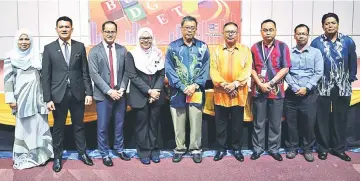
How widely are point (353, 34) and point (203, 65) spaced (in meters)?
2.26

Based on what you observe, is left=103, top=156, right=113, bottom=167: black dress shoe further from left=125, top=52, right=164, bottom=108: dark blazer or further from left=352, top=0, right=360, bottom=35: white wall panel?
left=352, top=0, right=360, bottom=35: white wall panel

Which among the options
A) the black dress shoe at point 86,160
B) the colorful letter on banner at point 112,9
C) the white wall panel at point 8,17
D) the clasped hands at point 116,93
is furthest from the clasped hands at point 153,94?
the white wall panel at point 8,17

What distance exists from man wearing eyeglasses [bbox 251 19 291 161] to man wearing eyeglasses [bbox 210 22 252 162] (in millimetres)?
120

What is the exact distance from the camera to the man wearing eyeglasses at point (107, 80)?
117 inches

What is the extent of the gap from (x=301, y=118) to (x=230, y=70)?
84 centimetres

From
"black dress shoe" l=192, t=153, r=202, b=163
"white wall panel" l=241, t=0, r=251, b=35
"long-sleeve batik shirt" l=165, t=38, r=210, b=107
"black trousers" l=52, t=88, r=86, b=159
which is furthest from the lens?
"white wall panel" l=241, t=0, r=251, b=35

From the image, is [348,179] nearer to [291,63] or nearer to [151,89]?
[291,63]

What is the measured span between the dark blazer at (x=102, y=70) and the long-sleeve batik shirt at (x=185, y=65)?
40cm

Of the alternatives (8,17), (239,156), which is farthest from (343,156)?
(8,17)

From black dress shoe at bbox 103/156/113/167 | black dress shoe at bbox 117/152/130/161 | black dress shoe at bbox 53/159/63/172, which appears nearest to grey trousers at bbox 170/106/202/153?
black dress shoe at bbox 117/152/130/161

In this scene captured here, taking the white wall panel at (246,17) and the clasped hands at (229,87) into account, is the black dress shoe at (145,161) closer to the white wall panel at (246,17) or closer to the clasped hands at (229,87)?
the clasped hands at (229,87)

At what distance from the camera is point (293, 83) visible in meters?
3.14

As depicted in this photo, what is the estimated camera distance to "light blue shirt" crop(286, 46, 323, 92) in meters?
3.08

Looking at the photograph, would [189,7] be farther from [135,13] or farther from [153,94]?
[153,94]
